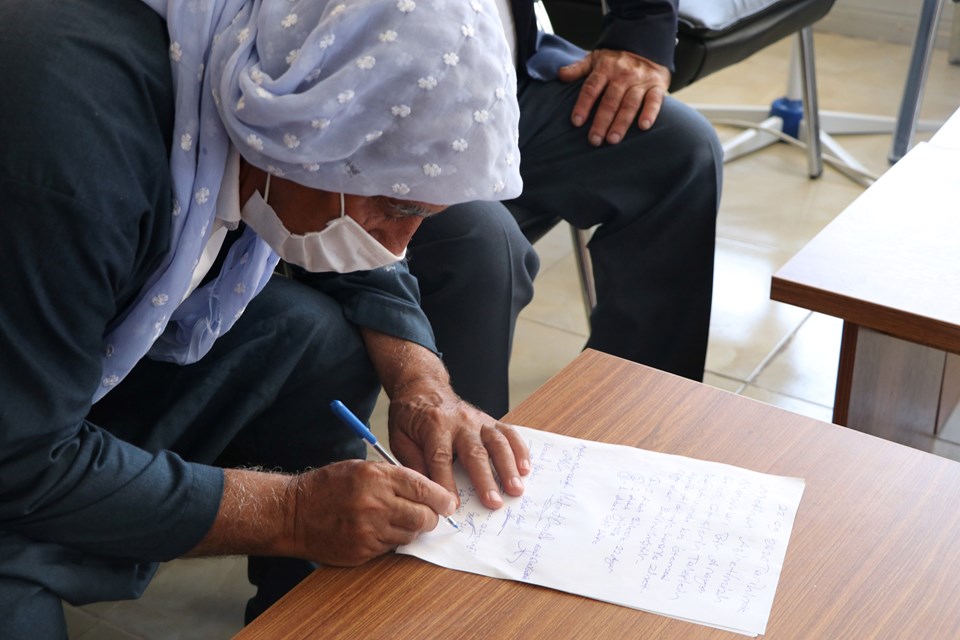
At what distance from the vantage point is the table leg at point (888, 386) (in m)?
1.28

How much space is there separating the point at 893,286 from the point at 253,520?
0.71 m

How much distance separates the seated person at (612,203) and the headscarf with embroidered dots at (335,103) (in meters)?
0.56

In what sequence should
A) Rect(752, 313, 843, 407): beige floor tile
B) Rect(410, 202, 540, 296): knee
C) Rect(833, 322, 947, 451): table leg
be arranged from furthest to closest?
Rect(752, 313, 843, 407): beige floor tile → Rect(410, 202, 540, 296): knee → Rect(833, 322, 947, 451): table leg

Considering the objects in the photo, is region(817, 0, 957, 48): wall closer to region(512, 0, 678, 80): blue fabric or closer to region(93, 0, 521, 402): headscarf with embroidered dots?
region(512, 0, 678, 80): blue fabric

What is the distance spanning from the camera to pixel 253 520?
0.98m

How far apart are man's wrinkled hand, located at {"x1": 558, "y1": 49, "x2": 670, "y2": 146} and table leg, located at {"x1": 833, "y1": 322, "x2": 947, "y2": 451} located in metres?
0.50

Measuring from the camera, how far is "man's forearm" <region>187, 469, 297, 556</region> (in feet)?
3.21

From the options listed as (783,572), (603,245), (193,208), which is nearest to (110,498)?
(193,208)

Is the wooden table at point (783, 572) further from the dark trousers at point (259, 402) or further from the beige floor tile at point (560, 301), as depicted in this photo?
the beige floor tile at point (560, 301)

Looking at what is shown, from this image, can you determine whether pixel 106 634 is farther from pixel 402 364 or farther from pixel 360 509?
pixel 360 509

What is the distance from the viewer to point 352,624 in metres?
0.83

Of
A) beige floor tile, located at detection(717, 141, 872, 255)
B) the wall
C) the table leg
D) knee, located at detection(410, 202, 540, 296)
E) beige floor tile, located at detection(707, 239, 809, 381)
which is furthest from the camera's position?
the wall

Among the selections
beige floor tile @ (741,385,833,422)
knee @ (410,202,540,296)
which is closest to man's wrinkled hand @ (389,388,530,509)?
knee @ (410,202,540,296)

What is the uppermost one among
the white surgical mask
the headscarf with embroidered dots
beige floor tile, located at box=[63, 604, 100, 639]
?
the headscarf with embroidered dots
